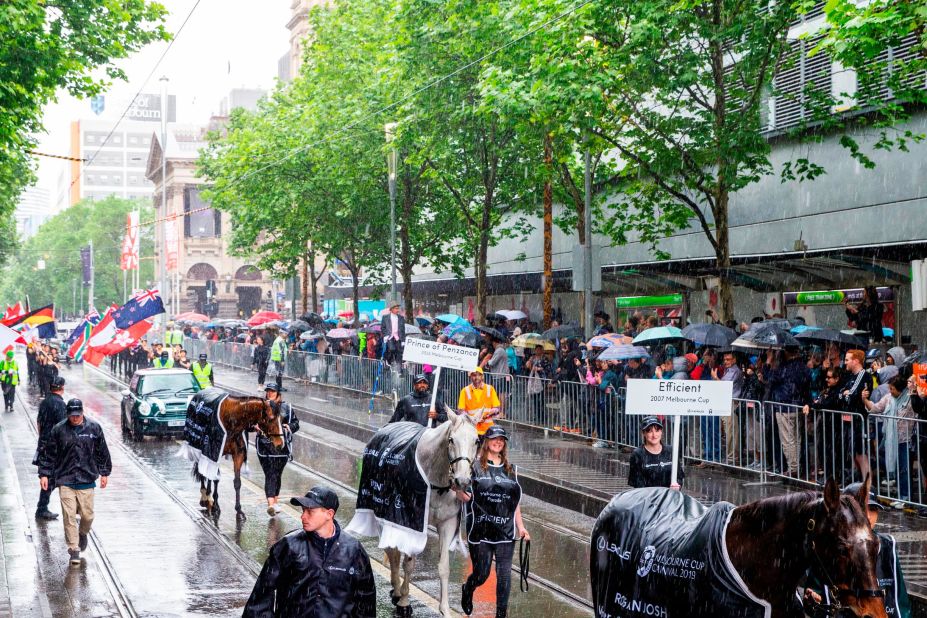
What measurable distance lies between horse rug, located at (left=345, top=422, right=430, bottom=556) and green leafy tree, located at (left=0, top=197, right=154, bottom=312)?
9536 centimetres

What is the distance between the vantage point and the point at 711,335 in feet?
61.1

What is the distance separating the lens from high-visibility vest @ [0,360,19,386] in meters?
33.0

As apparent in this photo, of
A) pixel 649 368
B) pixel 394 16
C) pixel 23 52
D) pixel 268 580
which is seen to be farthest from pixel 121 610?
pixel 394 16

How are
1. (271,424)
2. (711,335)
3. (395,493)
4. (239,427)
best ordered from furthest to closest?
(711,335)
(239,427)
(271,424)
(395,493)

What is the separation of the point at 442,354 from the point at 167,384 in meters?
11.2

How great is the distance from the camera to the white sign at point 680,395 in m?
10.5

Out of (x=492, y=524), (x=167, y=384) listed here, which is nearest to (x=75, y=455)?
(x=492, y=524)

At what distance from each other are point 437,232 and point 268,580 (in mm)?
33166

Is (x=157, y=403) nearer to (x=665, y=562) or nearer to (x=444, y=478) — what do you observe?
(x=444, y=478)

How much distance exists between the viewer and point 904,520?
12914 millimetres

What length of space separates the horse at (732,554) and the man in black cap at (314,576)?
1.50 m

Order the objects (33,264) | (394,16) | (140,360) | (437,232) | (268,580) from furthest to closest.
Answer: (33,264) → (140,360) → (437,232) → (394,16) → (268,580)

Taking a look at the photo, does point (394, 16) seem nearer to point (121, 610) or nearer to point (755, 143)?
point (755, 143)

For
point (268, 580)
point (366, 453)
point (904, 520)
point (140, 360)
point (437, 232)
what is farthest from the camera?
point (140, 360)
